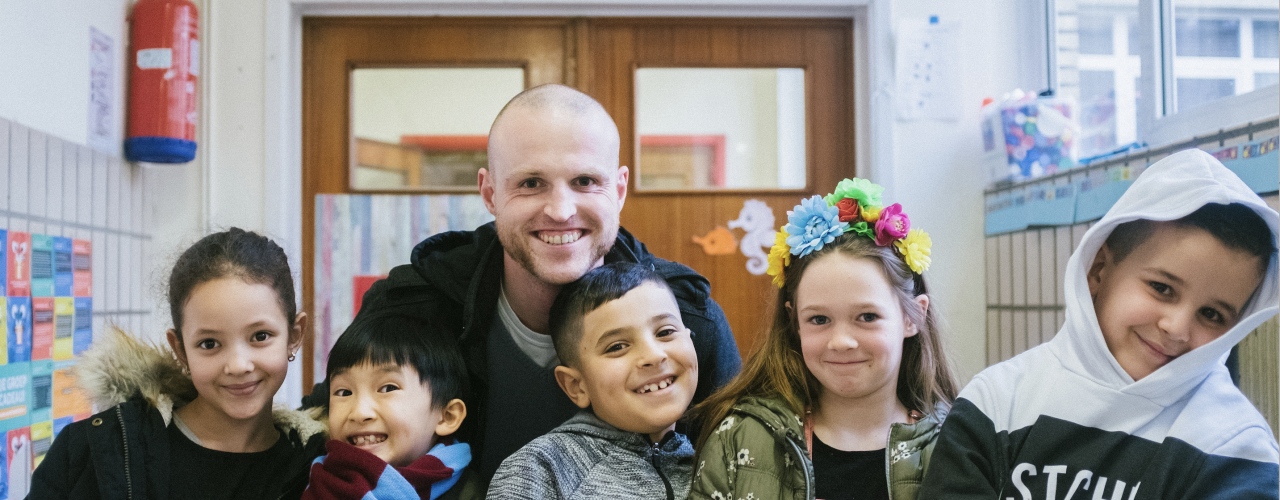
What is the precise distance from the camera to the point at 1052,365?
119cm

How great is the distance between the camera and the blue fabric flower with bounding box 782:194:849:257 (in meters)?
1.36

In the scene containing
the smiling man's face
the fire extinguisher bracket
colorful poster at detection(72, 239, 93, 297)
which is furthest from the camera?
the fire extinguisher bracket

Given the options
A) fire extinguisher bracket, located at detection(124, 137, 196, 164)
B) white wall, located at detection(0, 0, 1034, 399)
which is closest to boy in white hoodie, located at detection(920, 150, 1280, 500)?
white wall, located at detection(0, 0, 1034, 399)

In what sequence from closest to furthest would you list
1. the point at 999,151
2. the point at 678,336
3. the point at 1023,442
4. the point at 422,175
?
the point at 1023,442 → the point at 678,336 → the point at 999,151 → the point at 422,175

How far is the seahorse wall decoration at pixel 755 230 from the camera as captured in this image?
2.91 metres

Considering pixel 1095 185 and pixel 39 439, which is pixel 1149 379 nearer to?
pixel 1095 185

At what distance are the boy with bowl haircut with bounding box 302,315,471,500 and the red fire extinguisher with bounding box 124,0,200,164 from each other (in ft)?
4.60

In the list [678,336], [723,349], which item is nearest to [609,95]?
[723,349]

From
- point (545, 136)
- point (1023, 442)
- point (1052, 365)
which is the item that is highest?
point (545, 136)

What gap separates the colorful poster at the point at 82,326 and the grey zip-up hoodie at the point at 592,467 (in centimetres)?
145

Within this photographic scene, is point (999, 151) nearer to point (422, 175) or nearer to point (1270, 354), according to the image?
point (1270, 354)

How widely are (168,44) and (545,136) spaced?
5.19ft

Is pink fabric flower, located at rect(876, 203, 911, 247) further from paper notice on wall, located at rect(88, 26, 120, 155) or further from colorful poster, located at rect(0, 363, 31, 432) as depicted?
paper notice on wall, located at rect(88, 26, 120, 155)

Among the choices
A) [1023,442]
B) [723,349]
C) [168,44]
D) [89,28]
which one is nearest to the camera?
[1023,442]
